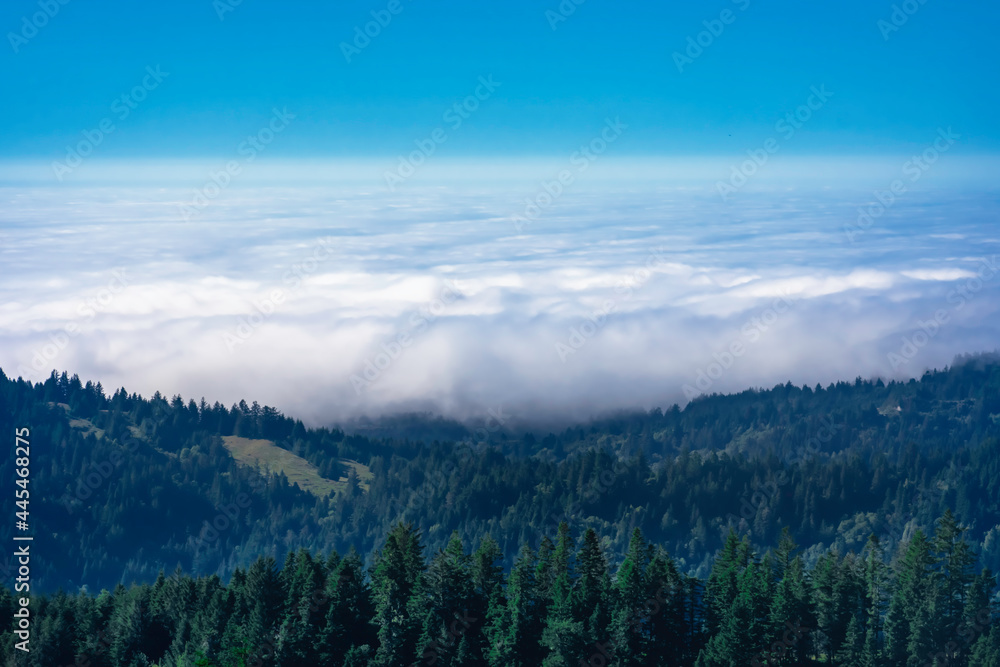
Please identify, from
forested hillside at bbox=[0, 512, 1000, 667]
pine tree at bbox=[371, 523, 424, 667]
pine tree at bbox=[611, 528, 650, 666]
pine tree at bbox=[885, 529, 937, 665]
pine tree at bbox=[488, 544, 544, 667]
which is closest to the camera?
pine tree at bbox=[611, 528, 650, 666]

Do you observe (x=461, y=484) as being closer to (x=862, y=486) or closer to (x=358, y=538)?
(x=358, y=538)

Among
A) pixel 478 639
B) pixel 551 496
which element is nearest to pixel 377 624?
pixel 478 639

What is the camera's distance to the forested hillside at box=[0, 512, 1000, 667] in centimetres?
5888

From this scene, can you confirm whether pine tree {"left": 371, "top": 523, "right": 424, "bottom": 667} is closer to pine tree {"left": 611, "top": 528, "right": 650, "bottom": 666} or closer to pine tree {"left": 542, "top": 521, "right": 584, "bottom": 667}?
pine tree {"left": 542, "top": 521, "right": 584, "bottom": 667}

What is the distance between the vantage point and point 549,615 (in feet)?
194

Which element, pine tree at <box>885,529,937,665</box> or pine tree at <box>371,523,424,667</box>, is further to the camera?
pine tree at <box>885,529,937,665</box>

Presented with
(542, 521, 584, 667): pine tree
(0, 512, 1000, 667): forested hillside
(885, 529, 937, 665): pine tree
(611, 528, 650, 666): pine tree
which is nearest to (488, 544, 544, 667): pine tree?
(0, 512, 1000, 667): forested hillside

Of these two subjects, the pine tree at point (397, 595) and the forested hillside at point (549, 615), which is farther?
the pine tree at point (397, 595)

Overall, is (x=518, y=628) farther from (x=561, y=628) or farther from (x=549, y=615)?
(x=561, y=628)

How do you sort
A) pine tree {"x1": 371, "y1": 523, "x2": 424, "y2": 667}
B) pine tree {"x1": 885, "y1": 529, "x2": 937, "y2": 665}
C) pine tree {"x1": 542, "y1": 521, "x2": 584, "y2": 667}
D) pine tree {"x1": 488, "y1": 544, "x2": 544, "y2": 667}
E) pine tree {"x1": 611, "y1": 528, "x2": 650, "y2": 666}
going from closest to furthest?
pine tree {"x1": 542, "y1": 521, "x2": 584, "y2": 667}, pine tree {"x1": 611, "y1": 528, "x2": 650, "y2": 666}, pine tree {"x1": 488, "y1": 544, "x2": 544, "y2": 667}, pine tree {"x1": 371, "y1": 523, "x2": 424, "y2": 667}, pine tree {"x1": 885, "y1": 529, "x2": 937, "y2": 665}

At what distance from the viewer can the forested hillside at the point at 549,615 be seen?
58.9 meters

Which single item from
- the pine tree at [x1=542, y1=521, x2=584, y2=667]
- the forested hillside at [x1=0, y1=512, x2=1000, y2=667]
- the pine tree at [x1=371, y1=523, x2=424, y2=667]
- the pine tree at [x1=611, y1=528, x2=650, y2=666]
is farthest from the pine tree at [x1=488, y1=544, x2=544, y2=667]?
A: the pine tree at [x1=371, y1=523, x2=424, y2=667]

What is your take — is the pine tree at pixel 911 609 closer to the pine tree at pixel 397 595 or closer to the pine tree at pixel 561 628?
the pine tree at pixel 561 628

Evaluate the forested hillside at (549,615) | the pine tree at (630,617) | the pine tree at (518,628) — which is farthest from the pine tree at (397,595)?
the pine tree at (630,617)
